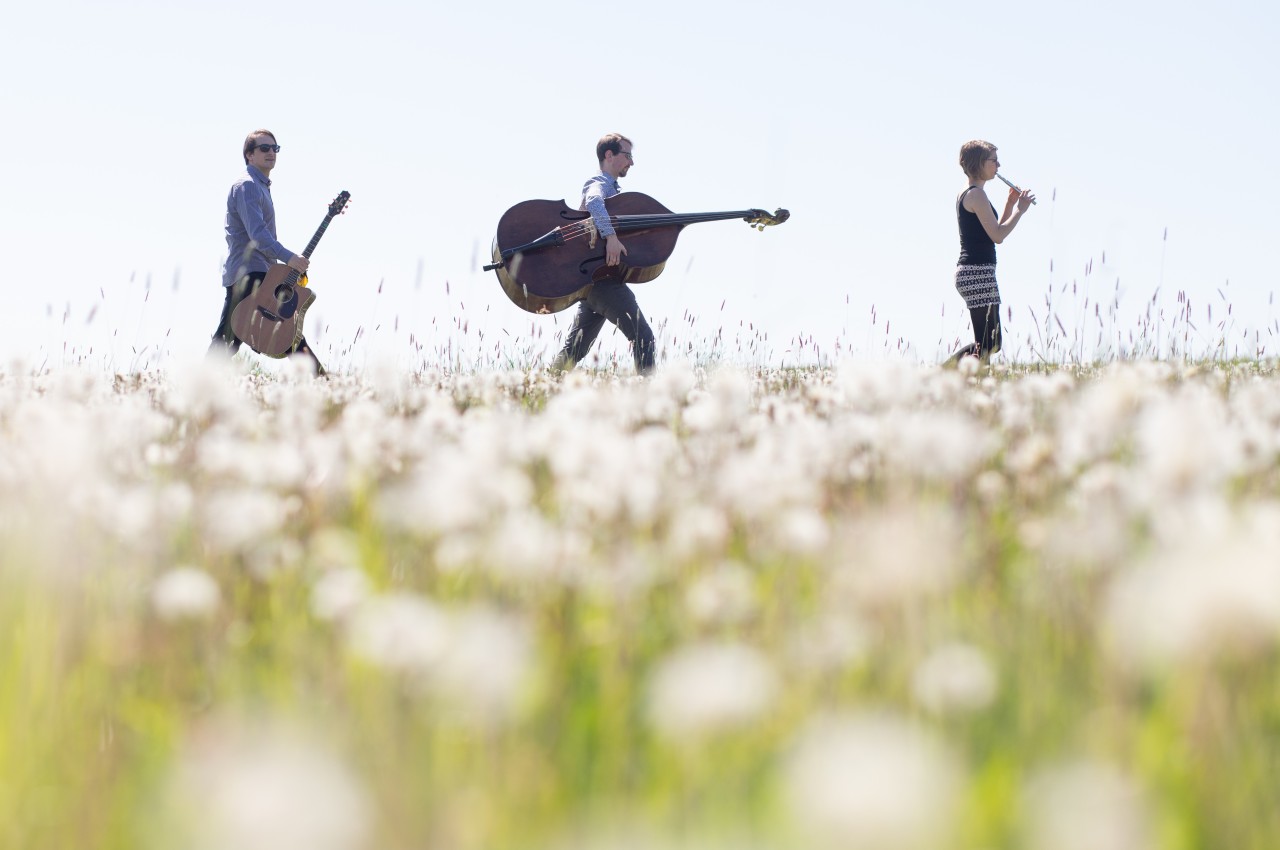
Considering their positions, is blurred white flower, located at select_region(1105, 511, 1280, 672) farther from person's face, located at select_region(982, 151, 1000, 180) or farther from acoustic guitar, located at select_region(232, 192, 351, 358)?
acoustic guitar, located at select_region(232, 192, 351, 358)

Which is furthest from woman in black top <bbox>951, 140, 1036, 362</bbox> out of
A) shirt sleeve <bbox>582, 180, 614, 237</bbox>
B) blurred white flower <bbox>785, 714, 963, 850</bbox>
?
blurred white flower <bbox>785, 714, 963, 850</bbox>

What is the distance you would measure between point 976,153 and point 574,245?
13.3 feet

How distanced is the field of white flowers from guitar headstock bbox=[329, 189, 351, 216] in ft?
29.2

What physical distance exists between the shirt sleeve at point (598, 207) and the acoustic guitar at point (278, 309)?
10.2ft

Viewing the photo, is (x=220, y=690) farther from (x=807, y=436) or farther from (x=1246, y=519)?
(x=1246, y=519)

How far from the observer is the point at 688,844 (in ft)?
4.40

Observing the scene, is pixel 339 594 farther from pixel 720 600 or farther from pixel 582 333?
pixel 582 333

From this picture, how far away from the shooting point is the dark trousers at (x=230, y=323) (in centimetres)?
1087

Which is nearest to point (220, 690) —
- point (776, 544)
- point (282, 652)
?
point (282, 652)

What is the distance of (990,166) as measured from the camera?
34.5 feet

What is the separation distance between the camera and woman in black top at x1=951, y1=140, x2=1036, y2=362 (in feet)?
34.3

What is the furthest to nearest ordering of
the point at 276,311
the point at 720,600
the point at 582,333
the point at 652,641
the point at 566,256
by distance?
1. the point at 276,311
2. the point at 582,333
3. the point at 566,256
4. the point at 652,641
5. the point at 720,600

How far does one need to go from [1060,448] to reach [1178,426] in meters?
1.34

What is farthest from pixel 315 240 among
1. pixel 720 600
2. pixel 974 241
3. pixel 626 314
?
pixel 720 600
